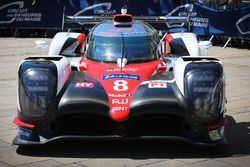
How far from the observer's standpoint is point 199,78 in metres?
6.80

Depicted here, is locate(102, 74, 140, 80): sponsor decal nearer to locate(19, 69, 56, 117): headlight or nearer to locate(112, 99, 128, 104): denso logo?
locate(112, 99, 128, 104): denso logo

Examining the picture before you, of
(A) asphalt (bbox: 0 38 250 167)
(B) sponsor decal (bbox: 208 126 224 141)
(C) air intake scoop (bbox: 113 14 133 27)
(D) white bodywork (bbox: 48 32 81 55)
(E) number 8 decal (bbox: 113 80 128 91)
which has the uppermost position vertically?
(C) air intake scoop (bbox: 113 14 133 27)

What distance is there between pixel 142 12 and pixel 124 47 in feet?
45.4

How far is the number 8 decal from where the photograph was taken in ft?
23.4

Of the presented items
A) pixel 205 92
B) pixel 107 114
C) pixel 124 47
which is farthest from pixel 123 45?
pixel 205 92

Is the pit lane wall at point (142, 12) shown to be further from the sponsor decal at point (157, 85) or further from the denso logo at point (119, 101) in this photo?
the denso logo at point (119, 101)

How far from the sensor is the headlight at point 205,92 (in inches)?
263

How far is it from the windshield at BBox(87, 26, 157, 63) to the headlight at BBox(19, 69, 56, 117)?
1457mm

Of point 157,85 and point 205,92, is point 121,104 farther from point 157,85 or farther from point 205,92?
point 205,92

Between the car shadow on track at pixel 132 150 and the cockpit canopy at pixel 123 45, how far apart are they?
4.67ft

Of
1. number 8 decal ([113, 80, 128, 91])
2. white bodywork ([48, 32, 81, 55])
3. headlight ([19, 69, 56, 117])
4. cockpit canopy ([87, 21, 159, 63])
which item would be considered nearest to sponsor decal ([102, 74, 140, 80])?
number 8 decal ([113, 80, 128, 91])

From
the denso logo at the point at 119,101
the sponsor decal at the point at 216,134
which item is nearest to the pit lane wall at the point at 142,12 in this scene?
the sponsor decal at the point at 216,134

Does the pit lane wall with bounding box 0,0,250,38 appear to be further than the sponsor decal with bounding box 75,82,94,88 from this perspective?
Yes

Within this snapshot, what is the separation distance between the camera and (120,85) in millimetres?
7211
